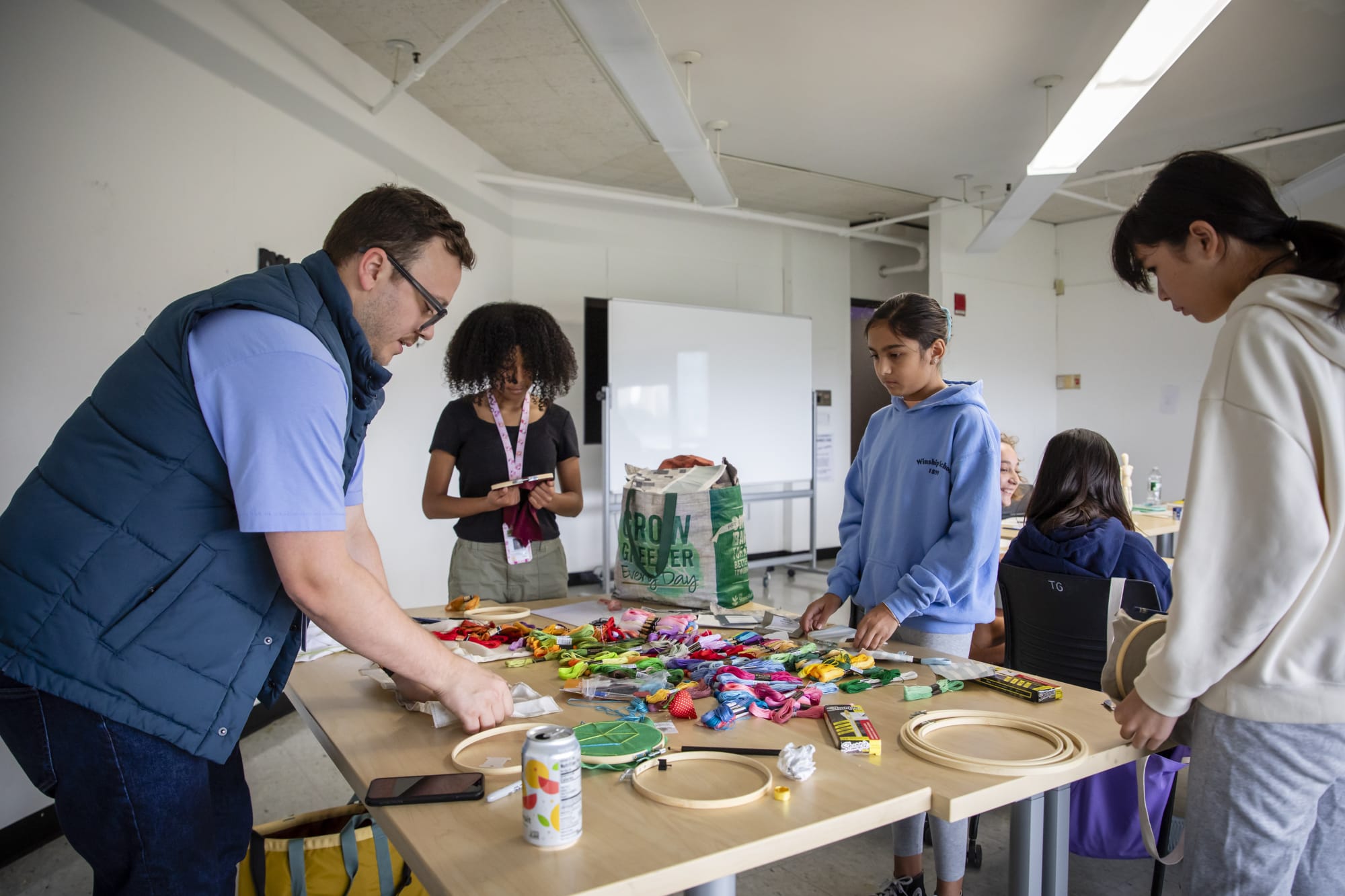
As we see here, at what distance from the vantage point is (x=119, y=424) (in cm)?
111

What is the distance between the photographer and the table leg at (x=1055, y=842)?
49.2 inches

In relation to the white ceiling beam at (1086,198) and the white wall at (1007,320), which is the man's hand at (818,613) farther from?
the white wall at (1007,320)

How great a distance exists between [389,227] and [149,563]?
1.98 ft

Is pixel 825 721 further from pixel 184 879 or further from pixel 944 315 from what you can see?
pixel 944 315

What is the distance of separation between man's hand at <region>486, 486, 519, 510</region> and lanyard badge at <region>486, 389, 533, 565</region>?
0.09 m

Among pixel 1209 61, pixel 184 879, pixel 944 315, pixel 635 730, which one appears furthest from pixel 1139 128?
pixel 184 879

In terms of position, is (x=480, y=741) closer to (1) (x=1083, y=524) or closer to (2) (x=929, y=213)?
(1) (x=1083, y=524)

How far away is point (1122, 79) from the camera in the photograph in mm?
3297

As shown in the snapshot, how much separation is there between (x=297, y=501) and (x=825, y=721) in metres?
0.87

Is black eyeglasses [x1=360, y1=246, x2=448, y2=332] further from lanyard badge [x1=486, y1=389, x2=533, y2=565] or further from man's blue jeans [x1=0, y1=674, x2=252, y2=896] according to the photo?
lanyard badge [x1=486, y1=389, x2=533, y2=565]

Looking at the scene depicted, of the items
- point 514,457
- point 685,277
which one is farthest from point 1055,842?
point 685,277

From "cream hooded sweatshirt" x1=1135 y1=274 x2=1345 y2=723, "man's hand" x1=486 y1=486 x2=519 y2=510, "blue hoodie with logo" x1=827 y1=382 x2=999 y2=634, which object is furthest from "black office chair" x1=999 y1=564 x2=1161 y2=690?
"man's hand" x1=486 y1=486 x2=519 y2=510

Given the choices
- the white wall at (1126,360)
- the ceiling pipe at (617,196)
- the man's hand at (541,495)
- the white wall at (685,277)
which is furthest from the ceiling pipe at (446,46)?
the white wall at (1126,360)

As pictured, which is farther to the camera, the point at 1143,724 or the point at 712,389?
the point at 712,389
